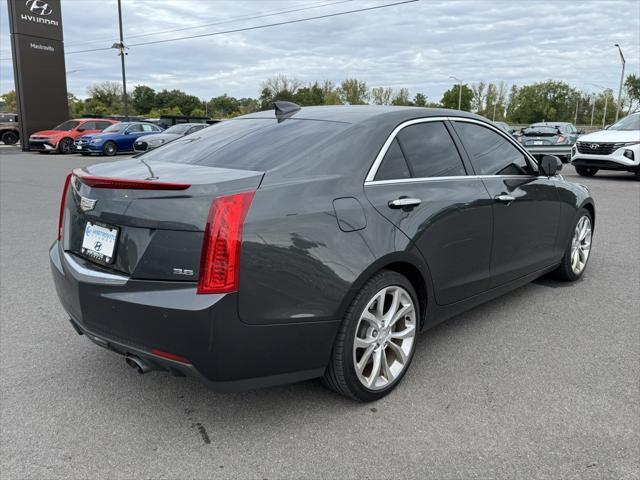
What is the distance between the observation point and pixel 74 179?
3.15m

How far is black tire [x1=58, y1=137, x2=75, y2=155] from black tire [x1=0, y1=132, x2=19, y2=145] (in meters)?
10.5

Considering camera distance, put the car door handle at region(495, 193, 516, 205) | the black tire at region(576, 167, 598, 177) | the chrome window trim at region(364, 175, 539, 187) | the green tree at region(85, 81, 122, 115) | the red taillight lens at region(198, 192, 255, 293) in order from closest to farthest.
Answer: the red taillight lens at region(198, 192, 255, 293), the chrome window trim at region(364, 175, 539, 187), the car door handle at region(495, 193, 516, 205), the black tire at region(576, 167, 598, 177), the green tree at region(85, 81, 122, 115)

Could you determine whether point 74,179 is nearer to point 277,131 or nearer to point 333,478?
point 277,131

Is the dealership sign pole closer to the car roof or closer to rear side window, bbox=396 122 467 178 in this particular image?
the car roof

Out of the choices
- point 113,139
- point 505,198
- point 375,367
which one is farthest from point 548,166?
point 113,139

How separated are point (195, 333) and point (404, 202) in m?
1.38

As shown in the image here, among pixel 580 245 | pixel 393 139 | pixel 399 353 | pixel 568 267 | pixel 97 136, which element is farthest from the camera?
pixel 97 136

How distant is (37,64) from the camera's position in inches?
1126

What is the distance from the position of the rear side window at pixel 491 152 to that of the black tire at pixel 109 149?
23.1 metres

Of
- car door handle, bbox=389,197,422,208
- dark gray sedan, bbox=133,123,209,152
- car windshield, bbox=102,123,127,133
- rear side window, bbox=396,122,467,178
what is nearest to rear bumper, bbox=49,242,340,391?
car door handle, bbox=389,197,422,208

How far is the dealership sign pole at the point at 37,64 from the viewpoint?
27.8m

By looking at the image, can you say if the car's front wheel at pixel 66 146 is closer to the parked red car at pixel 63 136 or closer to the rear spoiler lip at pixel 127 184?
the parked red car at pixel 63 136

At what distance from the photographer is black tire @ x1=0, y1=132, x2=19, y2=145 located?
3369 cm

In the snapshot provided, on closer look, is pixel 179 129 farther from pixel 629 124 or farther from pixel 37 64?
pixel 629 124
